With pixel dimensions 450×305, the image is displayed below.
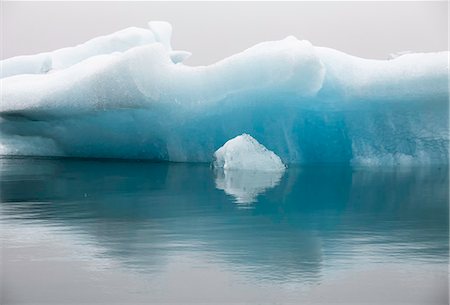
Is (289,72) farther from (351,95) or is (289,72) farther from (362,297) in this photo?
(362,297)

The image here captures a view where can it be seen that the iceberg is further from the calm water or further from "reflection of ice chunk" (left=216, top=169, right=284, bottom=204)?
the calm water

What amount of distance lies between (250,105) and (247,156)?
94 centimetres

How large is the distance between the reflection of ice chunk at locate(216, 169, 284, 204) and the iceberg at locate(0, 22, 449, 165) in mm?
1387

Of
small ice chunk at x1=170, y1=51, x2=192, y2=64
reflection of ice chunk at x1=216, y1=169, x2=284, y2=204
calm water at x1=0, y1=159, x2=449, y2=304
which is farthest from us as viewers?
small ice chunk at x1=170, y1=51, x2=192, y2=64

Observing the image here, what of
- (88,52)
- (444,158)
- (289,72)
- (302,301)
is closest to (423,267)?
(302,301)

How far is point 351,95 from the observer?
11.2m

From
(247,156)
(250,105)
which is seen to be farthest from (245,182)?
(250,105)

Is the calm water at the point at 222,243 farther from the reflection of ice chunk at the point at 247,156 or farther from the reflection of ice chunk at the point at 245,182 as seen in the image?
the reflection of ice chunk at the point at 247,156

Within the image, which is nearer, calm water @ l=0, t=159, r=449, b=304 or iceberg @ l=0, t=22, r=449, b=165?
calm water @ l=0, t=159, r=449, b=304

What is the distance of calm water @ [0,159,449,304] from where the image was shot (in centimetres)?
328

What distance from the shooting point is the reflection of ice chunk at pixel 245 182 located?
723cm

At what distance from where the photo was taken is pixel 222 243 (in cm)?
435

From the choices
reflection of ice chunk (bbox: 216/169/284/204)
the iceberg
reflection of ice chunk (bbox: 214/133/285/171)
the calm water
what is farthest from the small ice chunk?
the calm water

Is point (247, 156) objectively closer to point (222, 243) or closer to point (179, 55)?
point (179, 55)
